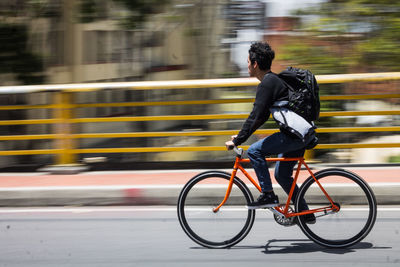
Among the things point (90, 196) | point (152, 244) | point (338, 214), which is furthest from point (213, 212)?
point (90, 196)

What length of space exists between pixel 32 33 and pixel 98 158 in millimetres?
3067

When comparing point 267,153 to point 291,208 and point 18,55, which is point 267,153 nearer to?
point 291,208

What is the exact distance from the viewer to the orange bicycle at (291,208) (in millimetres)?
4805

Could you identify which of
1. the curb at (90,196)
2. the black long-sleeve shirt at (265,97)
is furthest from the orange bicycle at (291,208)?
the curb at (90,196)

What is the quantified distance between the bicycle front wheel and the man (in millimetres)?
147

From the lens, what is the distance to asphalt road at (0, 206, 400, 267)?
464 cm

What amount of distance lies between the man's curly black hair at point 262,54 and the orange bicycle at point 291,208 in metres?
0.74

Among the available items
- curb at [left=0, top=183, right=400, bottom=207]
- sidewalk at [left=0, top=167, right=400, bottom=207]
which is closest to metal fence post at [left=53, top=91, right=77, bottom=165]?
sidewalk at [left=0, top=167, right=400, bottom=207]

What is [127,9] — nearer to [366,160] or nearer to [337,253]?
[366,160]

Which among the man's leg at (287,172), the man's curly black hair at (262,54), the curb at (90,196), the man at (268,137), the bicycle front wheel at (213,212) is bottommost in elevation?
the curb at (90,196)

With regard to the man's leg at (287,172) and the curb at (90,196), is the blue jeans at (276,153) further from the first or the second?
the curb at (90,196)

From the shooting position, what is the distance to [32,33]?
32.9ft

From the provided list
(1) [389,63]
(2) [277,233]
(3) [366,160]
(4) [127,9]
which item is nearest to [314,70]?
(1) [389,63]

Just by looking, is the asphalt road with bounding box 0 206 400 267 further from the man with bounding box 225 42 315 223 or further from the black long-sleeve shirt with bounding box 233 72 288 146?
the black long-sleeve shirt with bounding box 233 72 288 146
